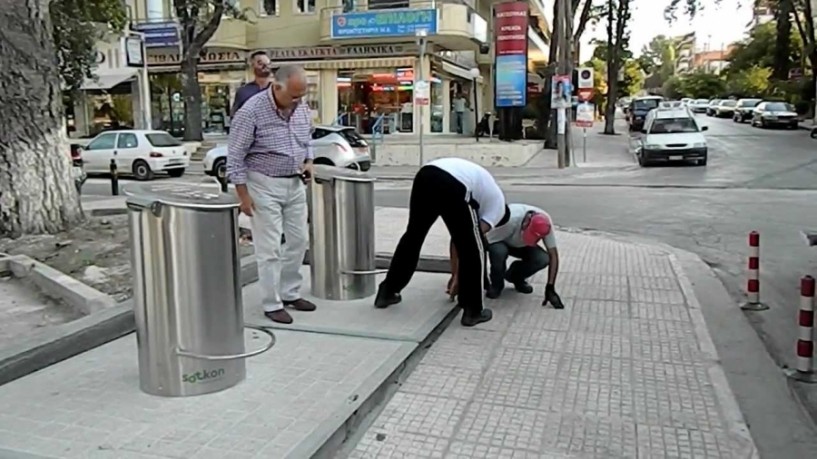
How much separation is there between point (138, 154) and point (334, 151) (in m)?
6.53

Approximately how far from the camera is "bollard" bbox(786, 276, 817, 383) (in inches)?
199

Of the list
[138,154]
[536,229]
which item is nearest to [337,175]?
[536,229]

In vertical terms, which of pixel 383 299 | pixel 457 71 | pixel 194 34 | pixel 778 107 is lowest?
pixel 383 299

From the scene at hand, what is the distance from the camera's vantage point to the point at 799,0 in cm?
4456

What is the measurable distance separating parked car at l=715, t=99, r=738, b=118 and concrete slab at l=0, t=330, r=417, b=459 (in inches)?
2270

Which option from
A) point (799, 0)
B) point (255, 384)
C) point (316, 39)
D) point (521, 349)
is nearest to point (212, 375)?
point (255, 384)

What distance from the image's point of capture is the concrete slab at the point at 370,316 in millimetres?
5508

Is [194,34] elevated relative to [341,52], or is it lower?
elevated

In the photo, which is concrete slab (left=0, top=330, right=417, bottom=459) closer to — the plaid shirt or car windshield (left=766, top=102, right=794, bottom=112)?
the plaid shirt

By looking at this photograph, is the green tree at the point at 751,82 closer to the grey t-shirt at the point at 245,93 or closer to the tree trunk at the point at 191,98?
the tree trunk at the point at 191,98

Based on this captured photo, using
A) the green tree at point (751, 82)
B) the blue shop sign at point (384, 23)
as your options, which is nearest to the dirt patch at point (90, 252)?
the blue shop sign at point (384, 23)

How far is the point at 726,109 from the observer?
190 feet

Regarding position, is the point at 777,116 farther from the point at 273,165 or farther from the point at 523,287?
the point at 273,165

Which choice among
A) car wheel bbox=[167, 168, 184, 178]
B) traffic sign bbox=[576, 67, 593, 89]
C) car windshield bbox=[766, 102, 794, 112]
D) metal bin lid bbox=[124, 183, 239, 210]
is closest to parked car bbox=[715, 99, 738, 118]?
car windshield bbox=[766, 102, 794, 112]
